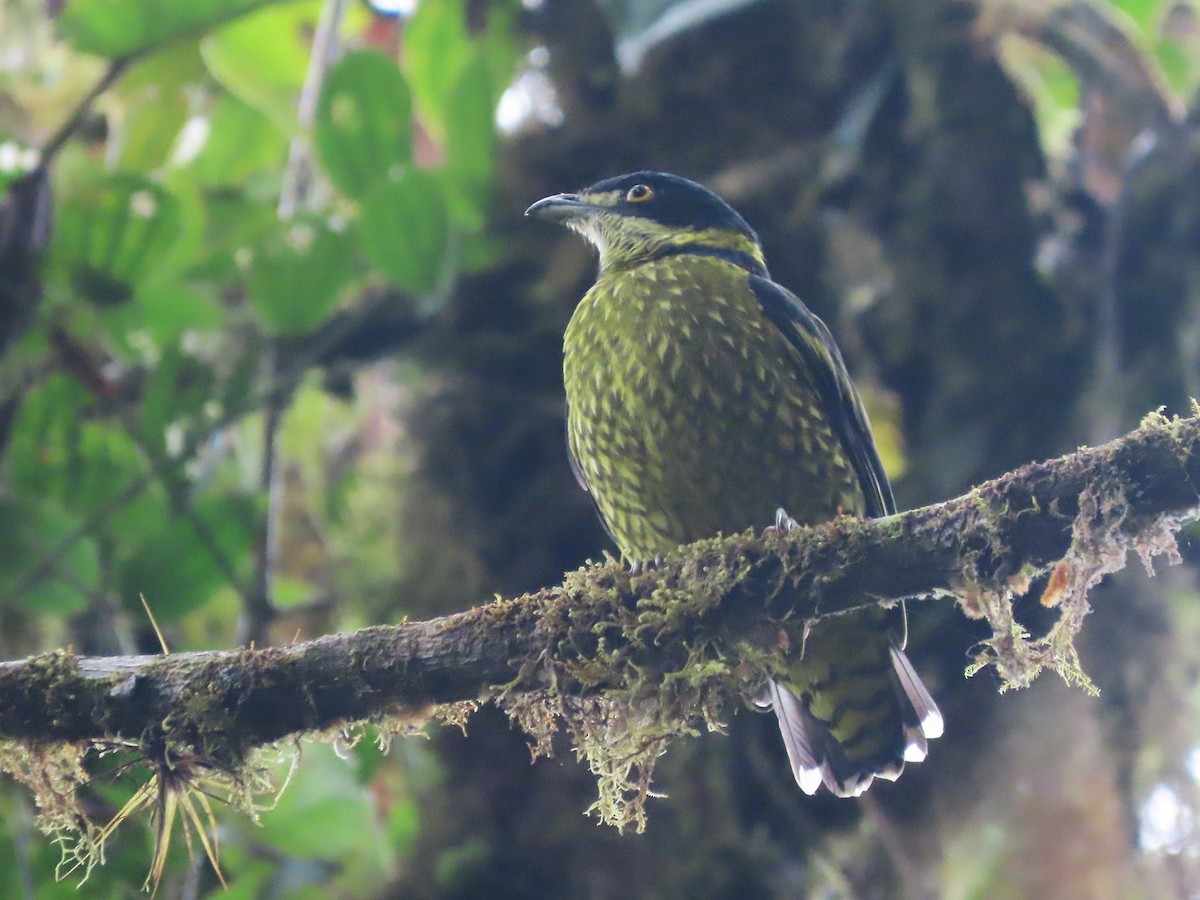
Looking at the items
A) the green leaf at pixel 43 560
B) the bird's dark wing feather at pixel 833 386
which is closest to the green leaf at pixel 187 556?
the green leaf at pixel 43 560

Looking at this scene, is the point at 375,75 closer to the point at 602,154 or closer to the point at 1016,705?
the point at 602,154

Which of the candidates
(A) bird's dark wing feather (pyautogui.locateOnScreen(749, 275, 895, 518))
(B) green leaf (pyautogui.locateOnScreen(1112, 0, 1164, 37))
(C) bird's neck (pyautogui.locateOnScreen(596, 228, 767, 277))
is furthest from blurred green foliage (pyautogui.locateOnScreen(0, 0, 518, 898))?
(B) green leaf (pyautogui.locateOnScreen(1112, 0, 1164, 37))

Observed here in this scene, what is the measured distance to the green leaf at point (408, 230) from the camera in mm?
4203

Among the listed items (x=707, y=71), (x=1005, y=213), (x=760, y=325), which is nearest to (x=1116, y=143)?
(x=1005, y=213)

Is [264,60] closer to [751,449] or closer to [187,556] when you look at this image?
[187,556]

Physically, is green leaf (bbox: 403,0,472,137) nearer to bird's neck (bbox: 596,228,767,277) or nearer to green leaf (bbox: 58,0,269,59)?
green leaf (bbox: 58,0,269,59)

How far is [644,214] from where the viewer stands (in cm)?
374

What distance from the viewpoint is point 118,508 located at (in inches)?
160

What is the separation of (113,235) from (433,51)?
148 centimetres

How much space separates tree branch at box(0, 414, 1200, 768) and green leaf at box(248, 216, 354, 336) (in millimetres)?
2213

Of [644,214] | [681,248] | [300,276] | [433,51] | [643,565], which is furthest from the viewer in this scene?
[433,51]

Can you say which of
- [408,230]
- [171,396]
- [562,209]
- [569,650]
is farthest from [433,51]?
[569,650]

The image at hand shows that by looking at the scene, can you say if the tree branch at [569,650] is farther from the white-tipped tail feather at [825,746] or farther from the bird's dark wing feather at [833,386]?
the bird's dark wing feather at [833,386]

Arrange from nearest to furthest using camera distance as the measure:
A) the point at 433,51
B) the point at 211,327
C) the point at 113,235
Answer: the point at 113,235 < the point at 211,327 < the point at 433,51
